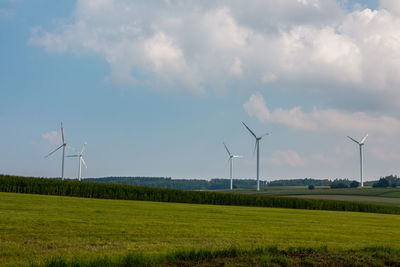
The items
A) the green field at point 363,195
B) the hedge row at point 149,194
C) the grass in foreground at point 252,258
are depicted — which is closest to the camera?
the grass in foreground at point 252,258

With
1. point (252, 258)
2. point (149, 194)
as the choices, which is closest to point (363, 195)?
point (149, 194)

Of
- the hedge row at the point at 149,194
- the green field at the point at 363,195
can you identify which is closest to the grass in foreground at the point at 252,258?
the hedge row at the point at 149,194

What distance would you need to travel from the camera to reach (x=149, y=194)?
5888cm

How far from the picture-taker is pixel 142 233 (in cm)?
1711

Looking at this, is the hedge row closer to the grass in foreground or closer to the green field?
the green field

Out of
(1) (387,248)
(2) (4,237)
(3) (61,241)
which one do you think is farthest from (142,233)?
(1) (387,248)

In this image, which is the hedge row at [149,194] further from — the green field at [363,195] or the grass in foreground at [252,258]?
the grass in foreground at [252,258]

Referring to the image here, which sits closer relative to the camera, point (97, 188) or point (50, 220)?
point (50, 220)

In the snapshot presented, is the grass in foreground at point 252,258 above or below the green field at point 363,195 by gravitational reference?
above

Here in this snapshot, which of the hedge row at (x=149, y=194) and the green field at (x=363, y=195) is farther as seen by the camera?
the green field at (x=363, y=195)

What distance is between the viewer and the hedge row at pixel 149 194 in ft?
175

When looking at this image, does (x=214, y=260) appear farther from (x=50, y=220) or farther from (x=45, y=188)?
(x=45, y=188)

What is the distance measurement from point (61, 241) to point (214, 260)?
599cm

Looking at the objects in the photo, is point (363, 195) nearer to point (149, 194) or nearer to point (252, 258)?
point (149, 194)
